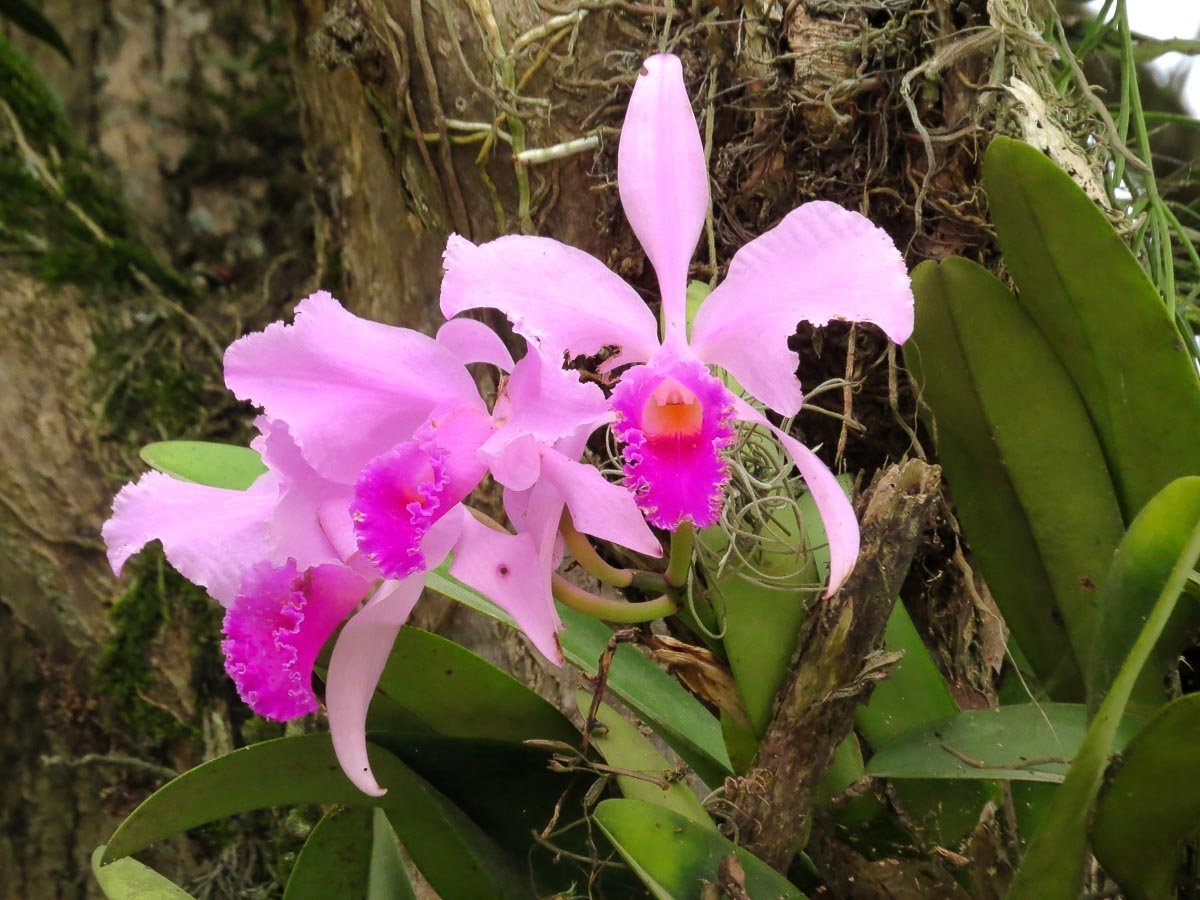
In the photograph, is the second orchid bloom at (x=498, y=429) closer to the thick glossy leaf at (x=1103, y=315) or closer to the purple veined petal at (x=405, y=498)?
the purple veined petal at (x=405, y=498)

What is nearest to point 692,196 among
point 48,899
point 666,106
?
point 666,106

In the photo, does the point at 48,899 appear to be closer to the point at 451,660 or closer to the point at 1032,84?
the point at 451,660

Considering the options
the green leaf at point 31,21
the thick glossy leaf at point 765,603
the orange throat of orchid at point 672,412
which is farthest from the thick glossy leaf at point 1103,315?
the green leaf at point 31,21

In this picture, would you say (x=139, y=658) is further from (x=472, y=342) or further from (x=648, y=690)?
(x=472, y=342)

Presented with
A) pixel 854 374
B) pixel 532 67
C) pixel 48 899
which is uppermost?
pixel 532 67

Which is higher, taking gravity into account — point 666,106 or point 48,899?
point 666,106

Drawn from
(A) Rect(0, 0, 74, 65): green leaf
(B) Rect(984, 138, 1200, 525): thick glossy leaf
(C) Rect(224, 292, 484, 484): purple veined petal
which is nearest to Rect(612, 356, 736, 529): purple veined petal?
(C) Rect(224, 292, 484, 484): purple veined petal
